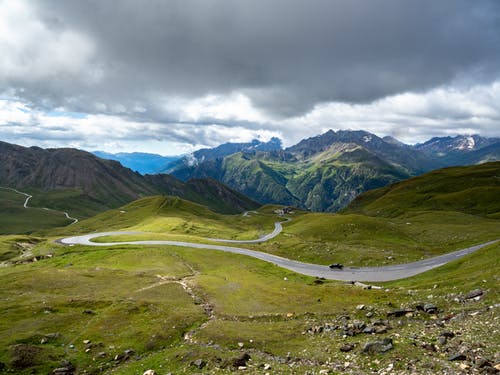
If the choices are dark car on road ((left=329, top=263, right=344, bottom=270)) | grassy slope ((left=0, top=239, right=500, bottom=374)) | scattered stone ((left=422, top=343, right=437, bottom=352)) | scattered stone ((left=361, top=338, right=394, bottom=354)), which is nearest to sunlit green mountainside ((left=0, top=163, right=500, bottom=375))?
scattered stone ((left=422, top=343, right=437, bottom=352))

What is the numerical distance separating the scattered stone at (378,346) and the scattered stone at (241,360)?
10299mm

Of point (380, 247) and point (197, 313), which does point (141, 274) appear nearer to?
point (197, 313)

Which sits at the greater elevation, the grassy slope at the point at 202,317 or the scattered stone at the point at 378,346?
the scattered stone at the point at 378,346

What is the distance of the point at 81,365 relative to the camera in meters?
34.6

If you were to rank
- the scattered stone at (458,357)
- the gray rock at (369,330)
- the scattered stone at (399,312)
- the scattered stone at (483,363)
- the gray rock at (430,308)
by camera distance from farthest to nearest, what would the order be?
the scattered stone at (399,312)
the gray rock at (430,308)
the gray rock at (369,330)
the scattered stone at (458,357)
the scattered stone at (483,363)

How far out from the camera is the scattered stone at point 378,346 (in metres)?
25.1

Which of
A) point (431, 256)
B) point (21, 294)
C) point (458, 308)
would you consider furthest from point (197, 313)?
point (431, 256)

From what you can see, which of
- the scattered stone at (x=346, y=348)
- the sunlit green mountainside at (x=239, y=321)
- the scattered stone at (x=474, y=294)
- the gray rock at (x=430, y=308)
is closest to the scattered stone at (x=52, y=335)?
the sunlit green mountainside at (x=239, y=321)

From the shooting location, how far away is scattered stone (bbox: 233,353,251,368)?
92.8 feet

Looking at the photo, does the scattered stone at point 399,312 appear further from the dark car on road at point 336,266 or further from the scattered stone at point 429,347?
the dark car on road at point 336,266

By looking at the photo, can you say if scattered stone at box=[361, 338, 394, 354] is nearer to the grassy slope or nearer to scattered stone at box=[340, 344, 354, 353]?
the grassy slope

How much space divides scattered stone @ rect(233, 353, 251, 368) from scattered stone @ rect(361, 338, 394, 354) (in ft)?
33.8

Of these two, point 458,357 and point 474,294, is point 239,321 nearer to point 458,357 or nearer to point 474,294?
point 458,357

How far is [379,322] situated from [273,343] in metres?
11.0
